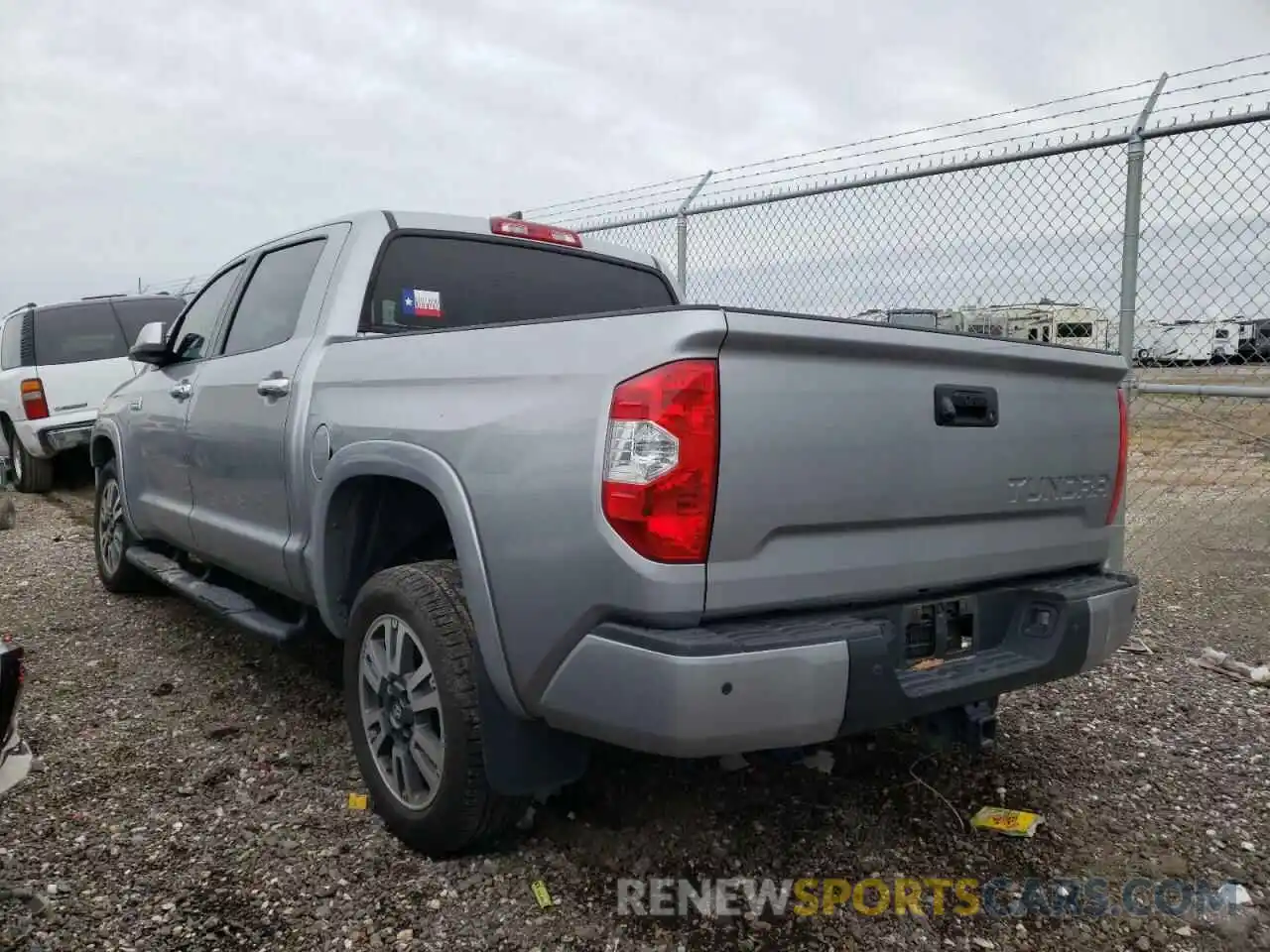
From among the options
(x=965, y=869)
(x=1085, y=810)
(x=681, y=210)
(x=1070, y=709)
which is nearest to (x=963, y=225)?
(x=681, y=210)

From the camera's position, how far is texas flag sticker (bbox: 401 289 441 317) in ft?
11.1

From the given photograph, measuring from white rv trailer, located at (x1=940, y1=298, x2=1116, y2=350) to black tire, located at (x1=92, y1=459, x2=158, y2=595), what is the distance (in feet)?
15.2

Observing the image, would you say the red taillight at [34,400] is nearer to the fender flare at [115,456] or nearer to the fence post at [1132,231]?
the fender flare at [115,456]

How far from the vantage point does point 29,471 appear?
959 centimetres

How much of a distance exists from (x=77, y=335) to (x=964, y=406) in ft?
30.1

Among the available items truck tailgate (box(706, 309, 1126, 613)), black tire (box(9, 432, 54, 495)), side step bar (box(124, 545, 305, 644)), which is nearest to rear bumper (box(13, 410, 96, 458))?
black tire (box(9, 432, 54, 495))

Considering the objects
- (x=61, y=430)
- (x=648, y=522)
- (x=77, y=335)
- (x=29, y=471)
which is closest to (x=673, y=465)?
(x=648, y=522)

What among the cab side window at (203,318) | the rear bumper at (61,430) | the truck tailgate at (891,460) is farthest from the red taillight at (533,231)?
the rear bumper at (61,430)

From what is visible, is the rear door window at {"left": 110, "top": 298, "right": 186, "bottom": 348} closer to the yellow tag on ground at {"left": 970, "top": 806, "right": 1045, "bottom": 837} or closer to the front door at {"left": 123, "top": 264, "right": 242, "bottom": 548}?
the front door at {"left": 123, "top": 264, "right": 242, "bottom": 548}

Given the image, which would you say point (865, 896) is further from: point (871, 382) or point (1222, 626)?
point (1222, 626)

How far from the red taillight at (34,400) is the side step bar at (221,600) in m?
5.14

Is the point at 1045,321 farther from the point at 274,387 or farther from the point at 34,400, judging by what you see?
the point at 34,400

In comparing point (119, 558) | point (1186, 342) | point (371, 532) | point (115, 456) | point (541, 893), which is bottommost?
point (541, 893)

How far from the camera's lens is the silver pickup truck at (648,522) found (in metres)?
1.99
